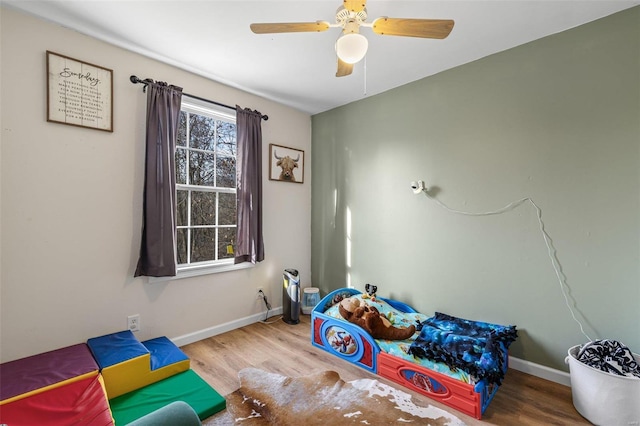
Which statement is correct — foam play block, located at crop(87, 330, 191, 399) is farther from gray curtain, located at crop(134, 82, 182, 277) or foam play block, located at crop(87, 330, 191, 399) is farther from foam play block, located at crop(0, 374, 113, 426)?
gray curtain, located at crop(134, 82, 182, 277)

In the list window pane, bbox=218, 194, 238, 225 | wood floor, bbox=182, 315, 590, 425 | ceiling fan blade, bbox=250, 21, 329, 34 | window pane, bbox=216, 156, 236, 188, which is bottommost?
wood floor, bbox=182, 315, 590, 425

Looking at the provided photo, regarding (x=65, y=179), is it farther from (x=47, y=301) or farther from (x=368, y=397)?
(x=368, y=397)

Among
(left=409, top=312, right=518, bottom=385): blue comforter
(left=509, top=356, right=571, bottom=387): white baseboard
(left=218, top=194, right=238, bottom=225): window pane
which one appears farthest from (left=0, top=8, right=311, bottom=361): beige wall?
(left=509, top=356, right=571, bottom=387): white baseboard

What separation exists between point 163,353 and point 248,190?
1613 millimetres

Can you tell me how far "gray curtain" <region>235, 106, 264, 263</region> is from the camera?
3.02m

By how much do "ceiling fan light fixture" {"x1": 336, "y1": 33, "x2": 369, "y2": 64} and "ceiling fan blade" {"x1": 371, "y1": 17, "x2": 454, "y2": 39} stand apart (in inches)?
5.4

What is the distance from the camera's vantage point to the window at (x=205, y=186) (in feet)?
9.10

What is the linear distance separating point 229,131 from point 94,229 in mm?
1535

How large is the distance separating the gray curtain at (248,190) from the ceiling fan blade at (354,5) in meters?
1.82

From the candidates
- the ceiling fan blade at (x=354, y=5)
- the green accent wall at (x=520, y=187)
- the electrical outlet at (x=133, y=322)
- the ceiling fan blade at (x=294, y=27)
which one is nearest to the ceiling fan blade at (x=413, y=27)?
the ceiling fan blade at (x=354, y=5)

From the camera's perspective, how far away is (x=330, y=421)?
171 cm

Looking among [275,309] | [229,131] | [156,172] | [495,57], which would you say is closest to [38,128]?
[156,172]

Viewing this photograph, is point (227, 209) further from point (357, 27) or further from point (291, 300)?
point (357, 27)

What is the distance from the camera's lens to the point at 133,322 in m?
2.39
